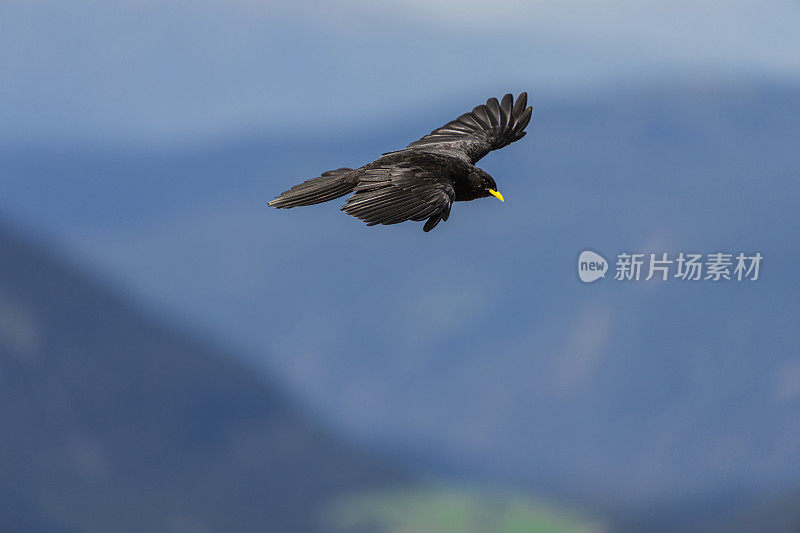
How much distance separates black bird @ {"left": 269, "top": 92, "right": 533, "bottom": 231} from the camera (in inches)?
348

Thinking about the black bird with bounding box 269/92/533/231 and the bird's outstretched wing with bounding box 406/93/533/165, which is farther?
the bird's outstretched wing with bounding box 406/93/533/165

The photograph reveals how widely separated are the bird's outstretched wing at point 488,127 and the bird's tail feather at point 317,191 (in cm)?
155

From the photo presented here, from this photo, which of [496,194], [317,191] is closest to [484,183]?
Result: [496,194]

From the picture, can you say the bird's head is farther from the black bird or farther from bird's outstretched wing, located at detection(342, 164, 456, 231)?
bird's outstretched wing, located at detection(342, 164, 456, 231)

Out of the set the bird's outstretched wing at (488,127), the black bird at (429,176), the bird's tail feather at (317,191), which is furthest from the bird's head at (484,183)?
the bird's tail feather at (317,191)

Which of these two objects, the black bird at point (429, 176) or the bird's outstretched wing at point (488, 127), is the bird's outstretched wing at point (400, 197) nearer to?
the black bird at point (429, 176)

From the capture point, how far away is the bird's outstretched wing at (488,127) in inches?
436

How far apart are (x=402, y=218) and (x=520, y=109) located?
3337 mm

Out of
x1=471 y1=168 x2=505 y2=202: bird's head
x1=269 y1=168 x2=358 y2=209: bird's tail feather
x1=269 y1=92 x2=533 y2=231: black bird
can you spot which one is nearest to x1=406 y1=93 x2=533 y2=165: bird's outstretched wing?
x1=269 y1=92 x2=533 y2=231: black bird

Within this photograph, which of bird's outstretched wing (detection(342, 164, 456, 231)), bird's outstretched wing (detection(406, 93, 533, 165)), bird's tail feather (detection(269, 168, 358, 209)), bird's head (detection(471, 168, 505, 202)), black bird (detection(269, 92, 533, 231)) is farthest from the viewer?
bird's outstretched wing (detection(406, 93, 533, 165))

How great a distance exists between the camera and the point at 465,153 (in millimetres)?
10672

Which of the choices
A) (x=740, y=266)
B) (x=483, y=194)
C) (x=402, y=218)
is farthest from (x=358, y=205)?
(x=740, y=266)

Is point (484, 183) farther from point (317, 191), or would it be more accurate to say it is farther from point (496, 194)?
point (317, 191)

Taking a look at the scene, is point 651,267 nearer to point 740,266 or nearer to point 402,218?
point 740,266
